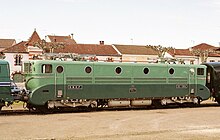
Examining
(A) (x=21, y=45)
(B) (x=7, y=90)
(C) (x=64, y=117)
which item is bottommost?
(C) (x=64, y=117)

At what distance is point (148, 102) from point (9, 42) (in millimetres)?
108255

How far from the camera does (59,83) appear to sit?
21953mm

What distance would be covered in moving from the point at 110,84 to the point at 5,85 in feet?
20.0

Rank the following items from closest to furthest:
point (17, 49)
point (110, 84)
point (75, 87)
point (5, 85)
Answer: point (5, 85) → point (75, 87) → point (110, 84) → point (17, 49)

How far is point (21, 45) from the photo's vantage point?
266ft

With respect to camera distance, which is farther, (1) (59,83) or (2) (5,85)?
(1) (59,83)

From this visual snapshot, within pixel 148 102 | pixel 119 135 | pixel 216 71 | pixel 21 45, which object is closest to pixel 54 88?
pixel 148 102

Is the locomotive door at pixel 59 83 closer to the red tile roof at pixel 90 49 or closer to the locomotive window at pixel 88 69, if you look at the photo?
the locomotive window at pixel 88 69

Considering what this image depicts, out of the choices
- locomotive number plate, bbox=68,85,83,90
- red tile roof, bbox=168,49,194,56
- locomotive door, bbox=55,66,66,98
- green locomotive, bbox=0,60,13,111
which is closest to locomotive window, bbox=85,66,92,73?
locomotive number plate, bbox=68,85,83,90

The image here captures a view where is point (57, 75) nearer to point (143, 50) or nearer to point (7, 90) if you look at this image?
point (7, 90)

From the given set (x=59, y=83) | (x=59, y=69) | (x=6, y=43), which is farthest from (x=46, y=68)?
→ (x=6, y=43)

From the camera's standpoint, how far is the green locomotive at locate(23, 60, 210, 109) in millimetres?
21578

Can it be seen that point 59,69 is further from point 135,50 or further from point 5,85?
point 135,50

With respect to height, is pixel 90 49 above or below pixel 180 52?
above
